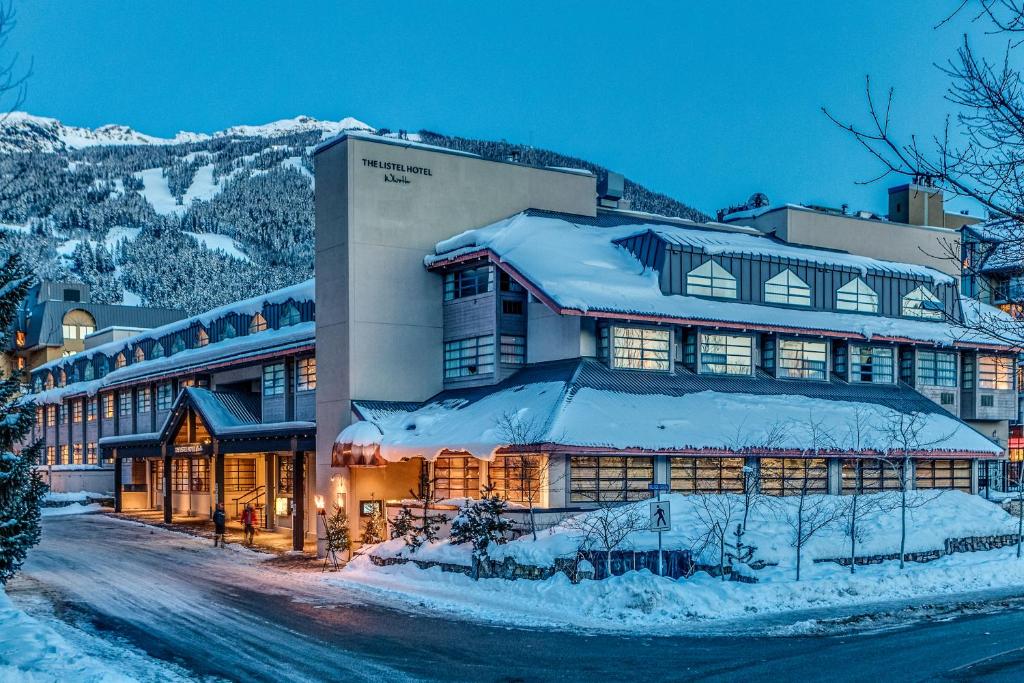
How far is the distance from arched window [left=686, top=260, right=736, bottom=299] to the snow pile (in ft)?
87.2

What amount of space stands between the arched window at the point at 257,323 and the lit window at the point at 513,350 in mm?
16868

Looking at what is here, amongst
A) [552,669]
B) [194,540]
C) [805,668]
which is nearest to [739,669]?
[805,668]

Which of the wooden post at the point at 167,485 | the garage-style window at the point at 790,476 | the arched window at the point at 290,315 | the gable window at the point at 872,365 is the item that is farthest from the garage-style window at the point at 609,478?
the wooden post at the point at 167,485

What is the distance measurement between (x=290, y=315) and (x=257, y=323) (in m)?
4.47

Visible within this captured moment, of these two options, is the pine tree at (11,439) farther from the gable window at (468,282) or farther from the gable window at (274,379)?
the gable window at (274,379)

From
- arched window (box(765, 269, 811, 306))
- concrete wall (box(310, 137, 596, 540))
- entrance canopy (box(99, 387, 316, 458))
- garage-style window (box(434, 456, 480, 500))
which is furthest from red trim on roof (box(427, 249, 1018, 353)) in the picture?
entrance canopy (box(99, 387, 316, 458))

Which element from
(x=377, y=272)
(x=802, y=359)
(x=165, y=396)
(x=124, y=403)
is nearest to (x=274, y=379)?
(x=377, y=272)

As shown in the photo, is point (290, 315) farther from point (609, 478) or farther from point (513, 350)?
point (609, 478)

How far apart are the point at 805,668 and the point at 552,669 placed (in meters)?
4.08

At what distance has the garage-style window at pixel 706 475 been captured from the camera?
115 feet

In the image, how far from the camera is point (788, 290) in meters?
42.4

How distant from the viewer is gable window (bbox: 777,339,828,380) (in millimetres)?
40781

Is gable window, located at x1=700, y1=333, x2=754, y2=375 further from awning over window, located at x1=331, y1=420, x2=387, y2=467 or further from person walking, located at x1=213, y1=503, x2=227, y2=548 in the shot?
person walking, located at x1=213, y1=503, x2=227, y2=548

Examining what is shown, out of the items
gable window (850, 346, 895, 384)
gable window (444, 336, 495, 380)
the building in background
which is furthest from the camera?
the building in background
